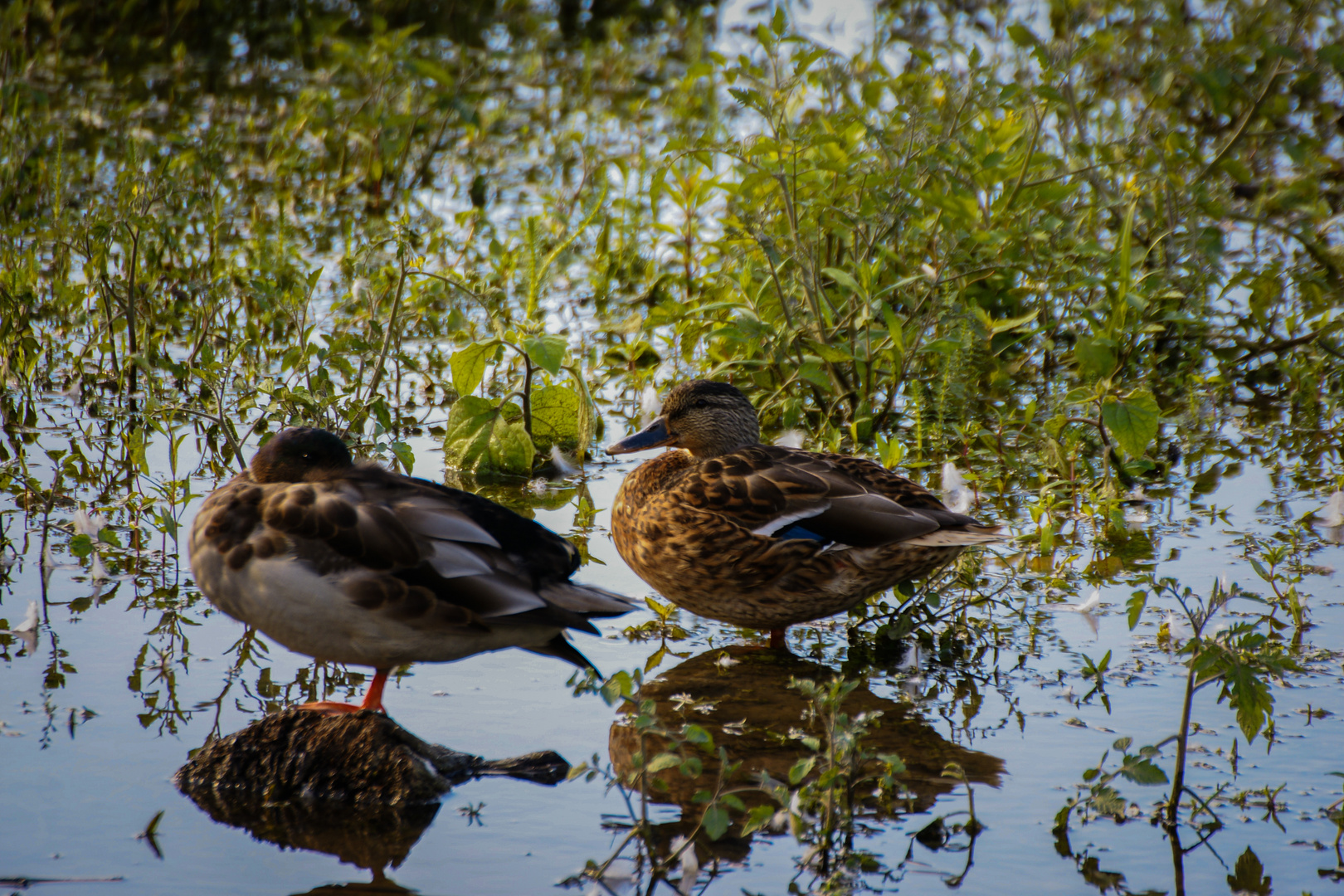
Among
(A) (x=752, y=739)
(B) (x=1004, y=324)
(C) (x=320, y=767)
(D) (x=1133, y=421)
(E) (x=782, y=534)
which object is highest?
(B) (x=1004, y=324)

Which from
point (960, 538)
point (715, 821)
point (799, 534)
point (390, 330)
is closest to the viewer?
point (715, 821)

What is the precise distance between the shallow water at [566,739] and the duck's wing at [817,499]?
460 millimetres

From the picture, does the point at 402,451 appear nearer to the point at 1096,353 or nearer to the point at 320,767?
the point at 320,767

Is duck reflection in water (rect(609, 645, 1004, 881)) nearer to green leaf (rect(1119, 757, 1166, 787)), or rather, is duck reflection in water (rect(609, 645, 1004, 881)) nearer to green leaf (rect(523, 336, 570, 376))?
green leaf (rect(1119, 757, 1166, 787))

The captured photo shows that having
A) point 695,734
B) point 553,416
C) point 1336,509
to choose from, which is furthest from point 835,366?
point 695,734

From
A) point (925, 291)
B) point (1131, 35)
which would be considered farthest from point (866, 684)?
point (1131, 35)

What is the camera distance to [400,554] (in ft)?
10.1

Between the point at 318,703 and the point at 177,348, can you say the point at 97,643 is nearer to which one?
the point at 318,703

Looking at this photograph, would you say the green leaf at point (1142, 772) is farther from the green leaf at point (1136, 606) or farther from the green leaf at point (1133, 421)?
the green leaf at point (1133, 421)

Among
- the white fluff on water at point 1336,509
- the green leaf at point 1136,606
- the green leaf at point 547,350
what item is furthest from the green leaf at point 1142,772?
the green leaf at point 547,350

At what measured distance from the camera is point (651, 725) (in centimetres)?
271

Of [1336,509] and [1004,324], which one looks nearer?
[1336,509]

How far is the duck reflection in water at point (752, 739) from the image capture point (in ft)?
10.0

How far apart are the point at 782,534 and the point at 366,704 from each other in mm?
1354
